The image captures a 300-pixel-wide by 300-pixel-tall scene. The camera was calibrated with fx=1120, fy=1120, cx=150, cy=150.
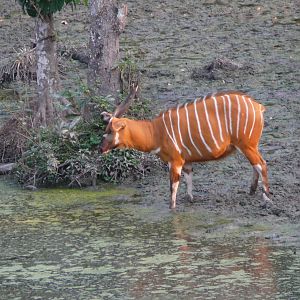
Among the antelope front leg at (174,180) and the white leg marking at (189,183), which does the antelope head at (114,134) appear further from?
the white leg marking at (189,183)

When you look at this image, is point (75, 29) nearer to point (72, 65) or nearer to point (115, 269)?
point (72, 65)

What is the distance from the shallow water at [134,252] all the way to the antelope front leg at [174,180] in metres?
0.11

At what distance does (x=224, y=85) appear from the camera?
582 inches

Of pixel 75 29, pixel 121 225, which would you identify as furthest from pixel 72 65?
pixel 121 225

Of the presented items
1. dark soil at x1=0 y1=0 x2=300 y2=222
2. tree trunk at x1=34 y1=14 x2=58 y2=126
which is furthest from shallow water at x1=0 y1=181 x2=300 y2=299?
tree trunk at x1=34 y1=14 x2=58 y2=126

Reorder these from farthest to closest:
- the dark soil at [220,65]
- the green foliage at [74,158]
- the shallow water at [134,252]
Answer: the green foliage at [74,158], the dark soil at [220,65], the shallow water at [134,252]

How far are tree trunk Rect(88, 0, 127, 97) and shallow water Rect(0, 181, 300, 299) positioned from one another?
6.01 feet

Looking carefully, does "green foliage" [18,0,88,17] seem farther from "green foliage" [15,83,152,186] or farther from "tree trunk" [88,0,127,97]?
"green foliage" [15,83,152,186]

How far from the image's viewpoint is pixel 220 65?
15.4 metres

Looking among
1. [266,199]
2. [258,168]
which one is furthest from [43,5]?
[266,199]

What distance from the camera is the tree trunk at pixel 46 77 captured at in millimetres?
12761

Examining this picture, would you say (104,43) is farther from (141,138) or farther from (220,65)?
(220,65)

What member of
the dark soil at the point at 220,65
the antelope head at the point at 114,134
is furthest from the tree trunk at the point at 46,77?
the antelope head at the point at 114,134

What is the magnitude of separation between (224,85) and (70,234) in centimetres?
535
